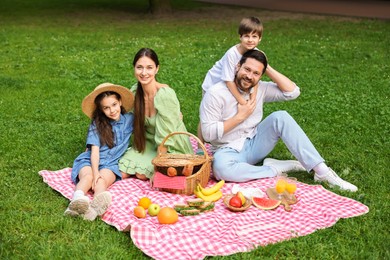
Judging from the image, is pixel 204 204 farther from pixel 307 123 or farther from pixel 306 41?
pixel 306 41

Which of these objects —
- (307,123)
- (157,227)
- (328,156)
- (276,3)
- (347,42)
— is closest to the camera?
(157,227)

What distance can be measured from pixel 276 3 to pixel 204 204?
55.3ft

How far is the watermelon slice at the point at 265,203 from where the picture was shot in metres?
4.76

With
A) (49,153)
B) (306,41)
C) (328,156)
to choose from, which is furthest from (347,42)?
(49,153)

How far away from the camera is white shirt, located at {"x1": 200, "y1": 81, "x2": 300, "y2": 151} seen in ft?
17.5

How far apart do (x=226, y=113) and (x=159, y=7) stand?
1289cm

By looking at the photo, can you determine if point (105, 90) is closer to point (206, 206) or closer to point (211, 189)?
point (211, 189)

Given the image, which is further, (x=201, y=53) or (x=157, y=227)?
(x=201, y=53)

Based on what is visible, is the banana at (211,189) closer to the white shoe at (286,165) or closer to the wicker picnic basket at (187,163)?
the wicker picnic basket at (187,163)

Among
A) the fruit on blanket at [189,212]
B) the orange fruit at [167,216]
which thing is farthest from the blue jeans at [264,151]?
the orange fruit at [167,216]

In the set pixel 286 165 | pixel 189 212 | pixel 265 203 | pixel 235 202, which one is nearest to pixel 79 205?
pixel 189 212

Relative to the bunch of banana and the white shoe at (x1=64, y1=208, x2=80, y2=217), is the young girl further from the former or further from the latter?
the bunch of banana

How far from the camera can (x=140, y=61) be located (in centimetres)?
520

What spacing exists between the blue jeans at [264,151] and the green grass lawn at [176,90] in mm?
370
